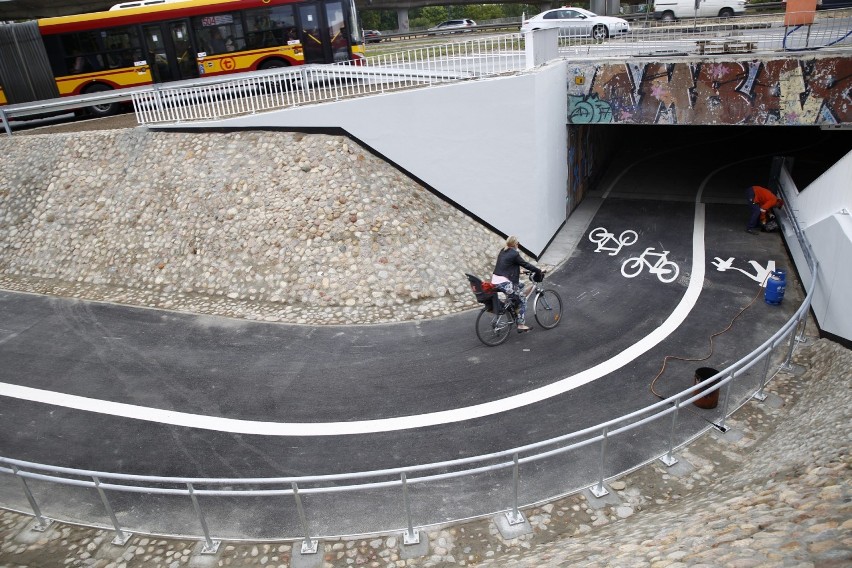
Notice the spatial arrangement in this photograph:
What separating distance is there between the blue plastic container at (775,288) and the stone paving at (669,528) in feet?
10.9

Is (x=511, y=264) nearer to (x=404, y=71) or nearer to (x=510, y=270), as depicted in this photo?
(x=510, y=270)

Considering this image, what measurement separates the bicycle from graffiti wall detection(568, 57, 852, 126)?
257 inches

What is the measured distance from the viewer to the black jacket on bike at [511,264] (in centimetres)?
970

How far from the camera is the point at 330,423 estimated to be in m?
8.47

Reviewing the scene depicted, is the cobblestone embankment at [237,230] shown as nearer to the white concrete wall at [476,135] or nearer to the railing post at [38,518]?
the white concrete wall at [476,135]

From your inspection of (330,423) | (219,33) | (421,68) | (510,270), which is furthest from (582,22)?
(330,423)

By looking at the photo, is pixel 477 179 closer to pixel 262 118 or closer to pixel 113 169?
pixel 262 118

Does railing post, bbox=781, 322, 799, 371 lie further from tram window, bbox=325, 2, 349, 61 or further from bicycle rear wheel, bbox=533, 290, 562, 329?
tram window, bbox=325, 2, 349, 61

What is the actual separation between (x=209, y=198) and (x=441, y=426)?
8.73 meters

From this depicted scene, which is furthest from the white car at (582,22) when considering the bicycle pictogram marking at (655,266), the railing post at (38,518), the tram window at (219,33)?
the railing post at (38,518)

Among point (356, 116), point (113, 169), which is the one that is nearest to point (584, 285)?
point (356, 116)

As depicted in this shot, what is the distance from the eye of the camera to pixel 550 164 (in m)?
Result: 13.9

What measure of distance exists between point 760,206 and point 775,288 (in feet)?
13.9

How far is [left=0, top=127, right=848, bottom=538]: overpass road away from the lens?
7262mm
